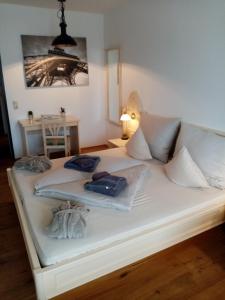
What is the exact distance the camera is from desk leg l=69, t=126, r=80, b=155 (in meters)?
4.26

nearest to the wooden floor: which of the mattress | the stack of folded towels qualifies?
the mattress

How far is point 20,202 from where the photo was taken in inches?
81.6

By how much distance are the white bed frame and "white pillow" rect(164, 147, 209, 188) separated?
0.79ft

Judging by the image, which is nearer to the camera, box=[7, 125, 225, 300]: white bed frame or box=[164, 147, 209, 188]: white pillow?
box=[7, 125, 225, 300]: white bed frame

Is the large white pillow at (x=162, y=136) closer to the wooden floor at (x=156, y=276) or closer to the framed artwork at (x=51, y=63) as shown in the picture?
the wooden floor at (x=156, y=276)

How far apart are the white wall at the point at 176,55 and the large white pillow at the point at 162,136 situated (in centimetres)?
18

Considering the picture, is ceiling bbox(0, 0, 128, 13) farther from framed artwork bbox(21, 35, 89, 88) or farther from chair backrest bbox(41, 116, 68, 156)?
chair backrest bbox(41, 116, 68, 156)

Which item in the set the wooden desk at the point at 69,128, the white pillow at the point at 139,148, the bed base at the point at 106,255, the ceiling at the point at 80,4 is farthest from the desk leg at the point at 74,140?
the bed base at the point at 106,255

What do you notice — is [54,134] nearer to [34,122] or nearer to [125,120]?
[34,122]

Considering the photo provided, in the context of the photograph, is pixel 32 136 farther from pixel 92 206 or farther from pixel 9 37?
pixel 92 206

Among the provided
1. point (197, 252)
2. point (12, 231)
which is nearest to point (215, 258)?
point (197, 252)

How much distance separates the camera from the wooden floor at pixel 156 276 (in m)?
1.65

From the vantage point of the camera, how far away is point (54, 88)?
415 cm

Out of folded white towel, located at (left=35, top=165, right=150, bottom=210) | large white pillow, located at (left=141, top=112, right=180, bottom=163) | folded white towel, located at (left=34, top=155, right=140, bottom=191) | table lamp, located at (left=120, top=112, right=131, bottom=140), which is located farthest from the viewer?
table lamp, located at (left=120, top=112, right=131, bottom=140)
